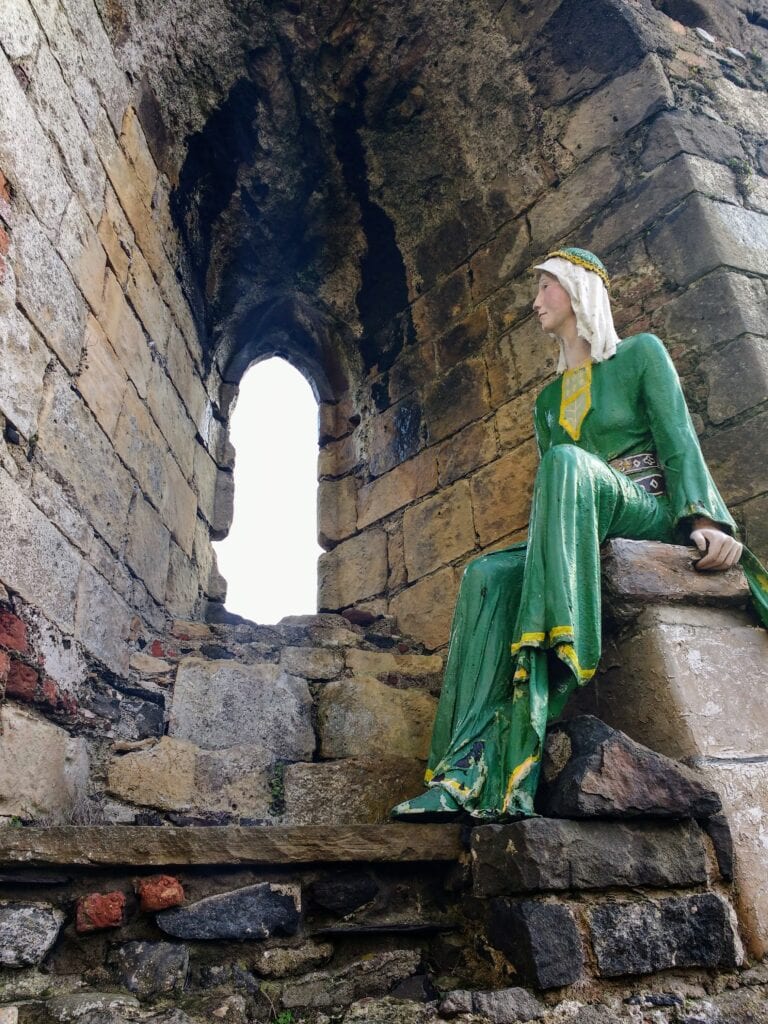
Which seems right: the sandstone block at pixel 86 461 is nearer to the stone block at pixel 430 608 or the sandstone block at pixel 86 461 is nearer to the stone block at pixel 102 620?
the stone block at pixel 102 620

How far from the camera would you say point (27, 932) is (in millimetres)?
1749

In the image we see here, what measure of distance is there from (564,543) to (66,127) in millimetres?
2267

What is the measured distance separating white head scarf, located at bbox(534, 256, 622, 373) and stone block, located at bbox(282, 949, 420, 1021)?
2032mm

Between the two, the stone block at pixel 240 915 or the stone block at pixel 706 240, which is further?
the stone block at pixel 706 240

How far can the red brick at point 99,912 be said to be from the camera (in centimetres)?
182

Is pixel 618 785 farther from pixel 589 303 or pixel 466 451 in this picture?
pixel 466 451

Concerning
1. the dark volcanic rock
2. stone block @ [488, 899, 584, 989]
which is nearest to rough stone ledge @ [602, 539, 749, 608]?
the dark volcanic rock

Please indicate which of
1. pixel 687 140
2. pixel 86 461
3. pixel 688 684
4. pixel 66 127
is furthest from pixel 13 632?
pixel 687 140

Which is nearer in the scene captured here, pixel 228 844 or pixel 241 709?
pixel 228 844

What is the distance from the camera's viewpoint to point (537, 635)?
7.34 ft

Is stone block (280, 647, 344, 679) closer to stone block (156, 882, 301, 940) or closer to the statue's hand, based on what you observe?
stone block (156, 882, 301, 940)

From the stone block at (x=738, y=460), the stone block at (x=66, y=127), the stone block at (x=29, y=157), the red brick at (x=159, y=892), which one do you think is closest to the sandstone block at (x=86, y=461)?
the stone block at (x=29, y=157)

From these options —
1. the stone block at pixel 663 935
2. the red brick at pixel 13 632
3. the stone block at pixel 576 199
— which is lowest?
the stone block at pixel 663 935

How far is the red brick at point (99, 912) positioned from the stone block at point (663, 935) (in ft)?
3.41
